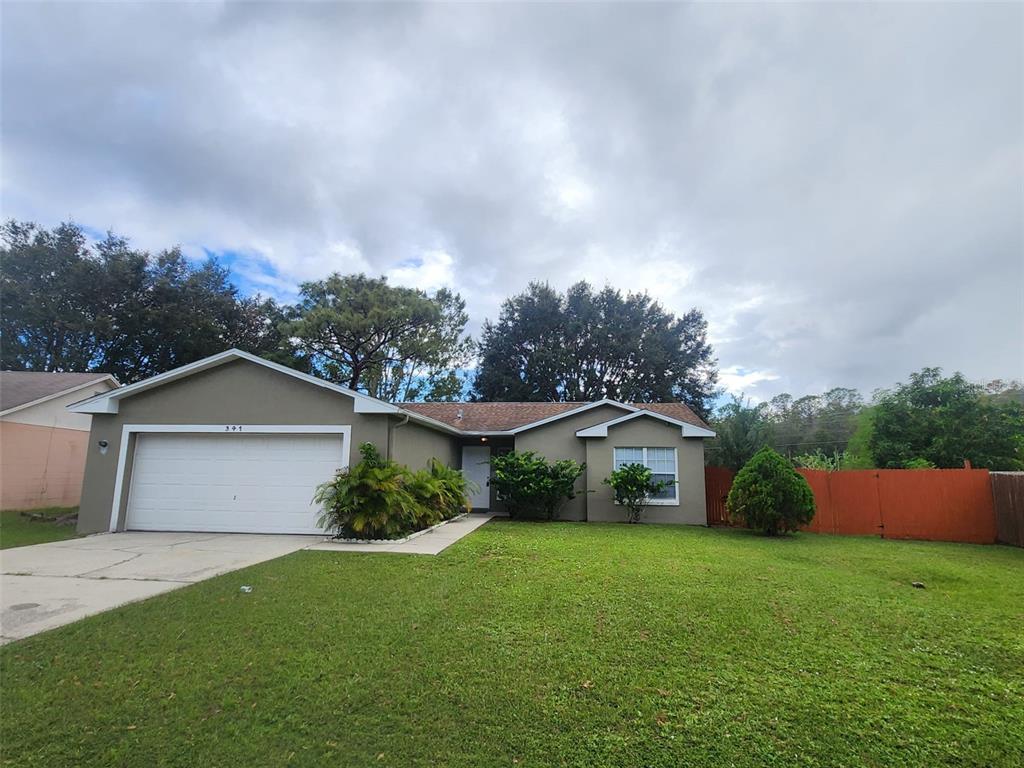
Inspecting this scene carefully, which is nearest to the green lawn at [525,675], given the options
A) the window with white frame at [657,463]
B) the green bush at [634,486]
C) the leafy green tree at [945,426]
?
the green bush at [634,486]

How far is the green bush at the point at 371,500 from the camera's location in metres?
8.88

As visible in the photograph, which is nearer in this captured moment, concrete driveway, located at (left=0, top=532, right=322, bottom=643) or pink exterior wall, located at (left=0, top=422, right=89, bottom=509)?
concrete driveway, located at (left=0, top=532, right=322, bottom=643)

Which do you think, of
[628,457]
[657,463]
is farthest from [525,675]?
[657,463]

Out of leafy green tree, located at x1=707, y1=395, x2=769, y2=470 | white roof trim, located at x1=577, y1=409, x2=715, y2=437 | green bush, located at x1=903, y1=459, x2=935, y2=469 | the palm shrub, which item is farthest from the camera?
green bush, located at x1=903, y1=459, x2=935, y2=469

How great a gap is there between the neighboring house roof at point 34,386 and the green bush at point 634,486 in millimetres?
16713

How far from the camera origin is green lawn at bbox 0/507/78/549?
9041mm

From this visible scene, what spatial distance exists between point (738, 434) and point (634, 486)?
14.9 ft

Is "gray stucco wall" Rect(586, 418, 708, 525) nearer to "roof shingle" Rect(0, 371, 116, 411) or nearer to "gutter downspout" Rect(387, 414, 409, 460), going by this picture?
"gutter downspout" Rect(387, 414, 409, 460)

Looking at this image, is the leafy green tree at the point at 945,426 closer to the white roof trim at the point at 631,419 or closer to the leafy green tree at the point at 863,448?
the leafy green tree at the point at 863,448

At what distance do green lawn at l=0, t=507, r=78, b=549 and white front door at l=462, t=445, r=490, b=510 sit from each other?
32.0 ft

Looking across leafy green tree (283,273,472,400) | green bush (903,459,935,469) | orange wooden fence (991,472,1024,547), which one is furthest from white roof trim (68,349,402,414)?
green bush (903,459,935,469)

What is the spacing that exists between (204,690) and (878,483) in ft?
45.5

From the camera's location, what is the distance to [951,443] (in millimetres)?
16875

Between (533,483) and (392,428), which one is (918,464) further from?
(392,428)
